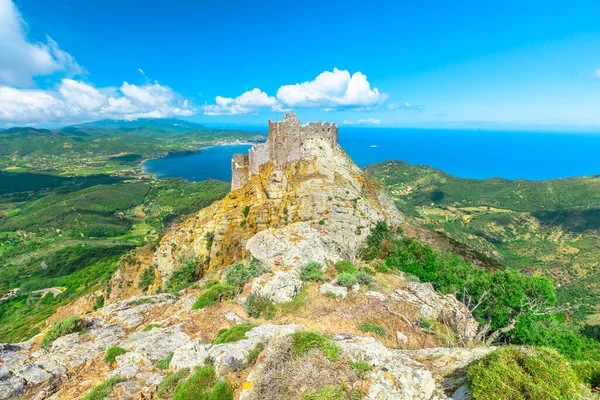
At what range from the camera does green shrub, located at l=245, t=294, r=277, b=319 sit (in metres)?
12.6

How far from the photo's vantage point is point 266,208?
2838 cm

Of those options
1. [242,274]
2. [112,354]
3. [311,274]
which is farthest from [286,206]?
[112,354]

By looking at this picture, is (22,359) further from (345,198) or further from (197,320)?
(345,198)

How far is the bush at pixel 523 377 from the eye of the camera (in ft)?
15.1

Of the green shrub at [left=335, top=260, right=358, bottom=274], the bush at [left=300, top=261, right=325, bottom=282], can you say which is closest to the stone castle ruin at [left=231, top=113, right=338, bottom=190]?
the green shrub at [left=335, top=260, right=358, bottom=274]

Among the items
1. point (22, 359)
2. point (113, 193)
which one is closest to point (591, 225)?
point (22, 359)

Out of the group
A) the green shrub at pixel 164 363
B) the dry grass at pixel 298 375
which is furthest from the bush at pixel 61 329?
the dry grass at pixel 298 375

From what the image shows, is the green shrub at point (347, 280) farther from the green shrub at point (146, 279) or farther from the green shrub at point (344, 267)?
the green shrub at point (146, 279)

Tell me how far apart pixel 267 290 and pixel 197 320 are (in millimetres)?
3501

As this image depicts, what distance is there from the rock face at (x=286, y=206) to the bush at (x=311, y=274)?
5.13m

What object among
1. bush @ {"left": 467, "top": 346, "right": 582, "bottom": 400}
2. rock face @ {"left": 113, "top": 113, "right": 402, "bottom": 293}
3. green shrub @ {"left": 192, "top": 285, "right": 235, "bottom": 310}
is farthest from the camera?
rock face @ {"left": 113, "top": 113, "right": 402, "bottom": 293}

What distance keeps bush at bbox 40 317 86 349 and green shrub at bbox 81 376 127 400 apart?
6.83 m

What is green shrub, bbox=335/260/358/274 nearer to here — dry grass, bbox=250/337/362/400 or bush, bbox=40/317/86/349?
dry grass, bbox=250/337/362/400

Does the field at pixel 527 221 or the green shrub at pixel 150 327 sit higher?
the green shrub at pixel 150 327
